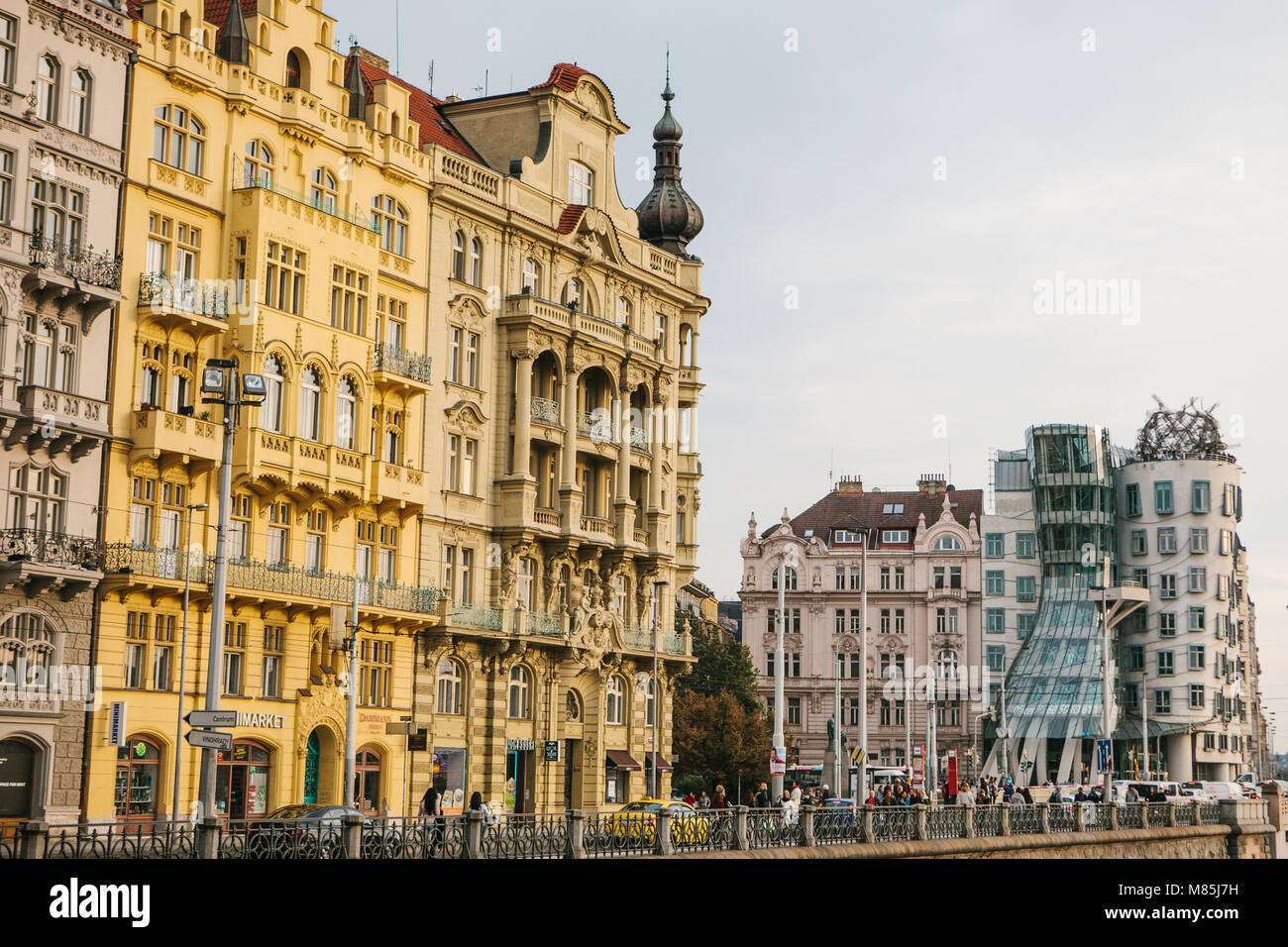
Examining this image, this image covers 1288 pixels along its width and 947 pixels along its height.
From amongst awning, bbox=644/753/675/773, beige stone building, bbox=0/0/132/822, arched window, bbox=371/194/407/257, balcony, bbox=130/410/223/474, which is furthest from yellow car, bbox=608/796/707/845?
awning, bbox=644/753/675/773

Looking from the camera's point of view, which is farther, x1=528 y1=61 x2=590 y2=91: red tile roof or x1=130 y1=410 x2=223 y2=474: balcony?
x1=528 y1=61 x2=590 y2=91: red tile roof

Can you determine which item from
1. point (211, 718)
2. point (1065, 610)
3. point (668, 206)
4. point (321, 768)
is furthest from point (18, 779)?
point (1065, 610)

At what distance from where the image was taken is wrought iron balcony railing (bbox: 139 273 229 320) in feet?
150

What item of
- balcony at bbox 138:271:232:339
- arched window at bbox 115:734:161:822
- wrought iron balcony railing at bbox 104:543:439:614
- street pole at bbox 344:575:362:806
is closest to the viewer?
arched window at bbox 115:734:161:822

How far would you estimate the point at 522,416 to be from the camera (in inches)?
2314

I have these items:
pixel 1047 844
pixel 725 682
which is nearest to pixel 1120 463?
pixel 725 682

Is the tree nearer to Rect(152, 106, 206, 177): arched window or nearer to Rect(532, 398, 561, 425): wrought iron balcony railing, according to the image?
Rect(532, 398, 561, 425): wrought iron balcony railing

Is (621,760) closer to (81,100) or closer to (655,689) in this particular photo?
(655,689)

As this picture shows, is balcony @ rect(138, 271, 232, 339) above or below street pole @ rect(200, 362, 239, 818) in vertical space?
above

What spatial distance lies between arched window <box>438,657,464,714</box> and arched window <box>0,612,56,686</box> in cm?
1548

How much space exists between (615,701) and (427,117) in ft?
70.9

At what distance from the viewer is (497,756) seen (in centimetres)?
5700

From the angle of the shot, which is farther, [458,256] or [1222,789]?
[1222,789]
